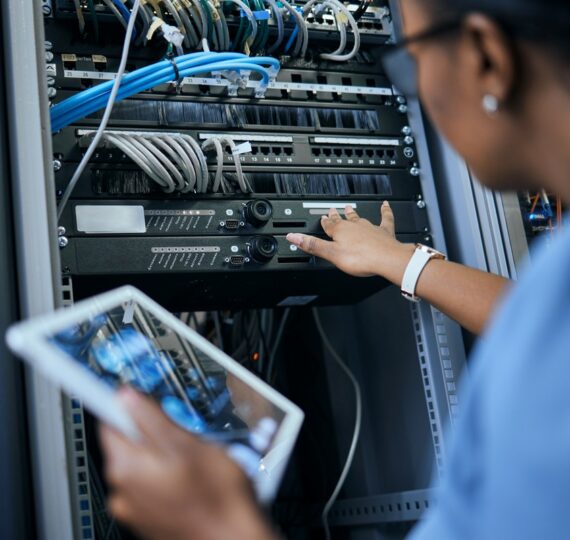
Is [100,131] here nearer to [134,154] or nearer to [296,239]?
[134,154]

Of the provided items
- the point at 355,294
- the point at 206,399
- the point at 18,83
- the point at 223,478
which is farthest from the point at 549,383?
the point at 355,294

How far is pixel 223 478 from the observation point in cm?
65

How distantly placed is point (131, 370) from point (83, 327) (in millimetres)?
81

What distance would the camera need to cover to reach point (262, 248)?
1421mm

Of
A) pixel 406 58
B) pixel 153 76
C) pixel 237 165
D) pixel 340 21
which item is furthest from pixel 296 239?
pixel 406 58

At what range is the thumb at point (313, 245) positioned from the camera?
1445 millimetres

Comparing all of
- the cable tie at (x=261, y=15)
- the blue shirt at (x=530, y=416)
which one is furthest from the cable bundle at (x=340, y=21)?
the blue shirt at (x=530, y=416)

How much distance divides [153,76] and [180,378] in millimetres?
595

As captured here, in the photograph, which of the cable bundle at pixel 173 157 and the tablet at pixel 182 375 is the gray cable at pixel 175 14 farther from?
the tablet at pixel 182 375

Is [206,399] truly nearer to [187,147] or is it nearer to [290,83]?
[187,147]

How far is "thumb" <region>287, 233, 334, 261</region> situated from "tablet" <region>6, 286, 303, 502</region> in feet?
1.49

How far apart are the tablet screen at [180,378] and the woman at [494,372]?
0.83 feet

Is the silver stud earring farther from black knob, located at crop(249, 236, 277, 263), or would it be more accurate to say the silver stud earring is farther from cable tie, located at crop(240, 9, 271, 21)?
cable tie, located at crop(240, 9, 271, 21)

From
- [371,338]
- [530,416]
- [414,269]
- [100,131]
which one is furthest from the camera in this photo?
[371,338]
